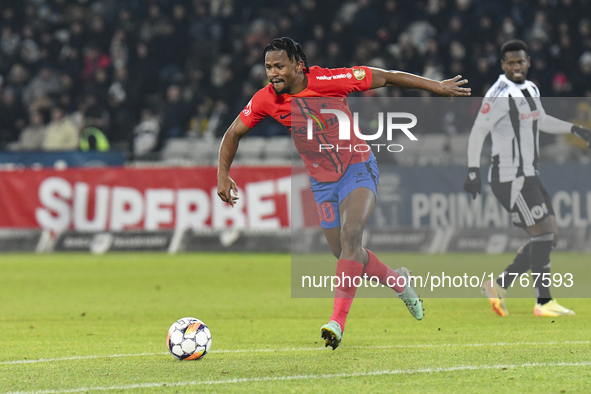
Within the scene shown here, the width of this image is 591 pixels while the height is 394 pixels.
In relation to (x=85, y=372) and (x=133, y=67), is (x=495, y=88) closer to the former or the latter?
(x=85, y=372)

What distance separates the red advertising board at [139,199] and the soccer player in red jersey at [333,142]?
8999 millimetres

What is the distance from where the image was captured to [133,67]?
2019cm

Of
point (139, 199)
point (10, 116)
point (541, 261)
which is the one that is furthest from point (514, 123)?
point (10, 116)

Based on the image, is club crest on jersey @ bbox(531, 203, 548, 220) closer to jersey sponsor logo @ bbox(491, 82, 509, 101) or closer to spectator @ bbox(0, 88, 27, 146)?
jersey sponsor logo @ bbox(491, 82, 509, 101)

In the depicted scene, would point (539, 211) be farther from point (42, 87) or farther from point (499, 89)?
point (42, 87)

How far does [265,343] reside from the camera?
6496 millimetres

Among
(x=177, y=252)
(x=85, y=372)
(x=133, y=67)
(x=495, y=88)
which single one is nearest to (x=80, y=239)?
(x=177, y=252)

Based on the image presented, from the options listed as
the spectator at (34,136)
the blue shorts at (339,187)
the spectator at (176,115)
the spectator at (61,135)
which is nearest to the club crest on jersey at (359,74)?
the blue shorts at (339,187)

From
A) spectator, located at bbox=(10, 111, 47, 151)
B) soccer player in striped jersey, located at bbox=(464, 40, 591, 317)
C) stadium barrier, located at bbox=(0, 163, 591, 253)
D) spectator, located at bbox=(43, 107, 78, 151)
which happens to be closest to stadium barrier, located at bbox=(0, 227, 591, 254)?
stadium barrier, located at bbox=(0, 163, 591, 253)

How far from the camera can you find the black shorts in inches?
320

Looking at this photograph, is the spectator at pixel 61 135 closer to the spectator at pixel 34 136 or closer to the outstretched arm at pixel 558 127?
the spectator at pixel 34 136

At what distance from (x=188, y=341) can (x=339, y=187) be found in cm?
164

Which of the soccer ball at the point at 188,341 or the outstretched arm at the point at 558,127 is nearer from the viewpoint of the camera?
the soccer ball at the point at 188,341

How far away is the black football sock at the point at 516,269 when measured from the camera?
8281 mm
